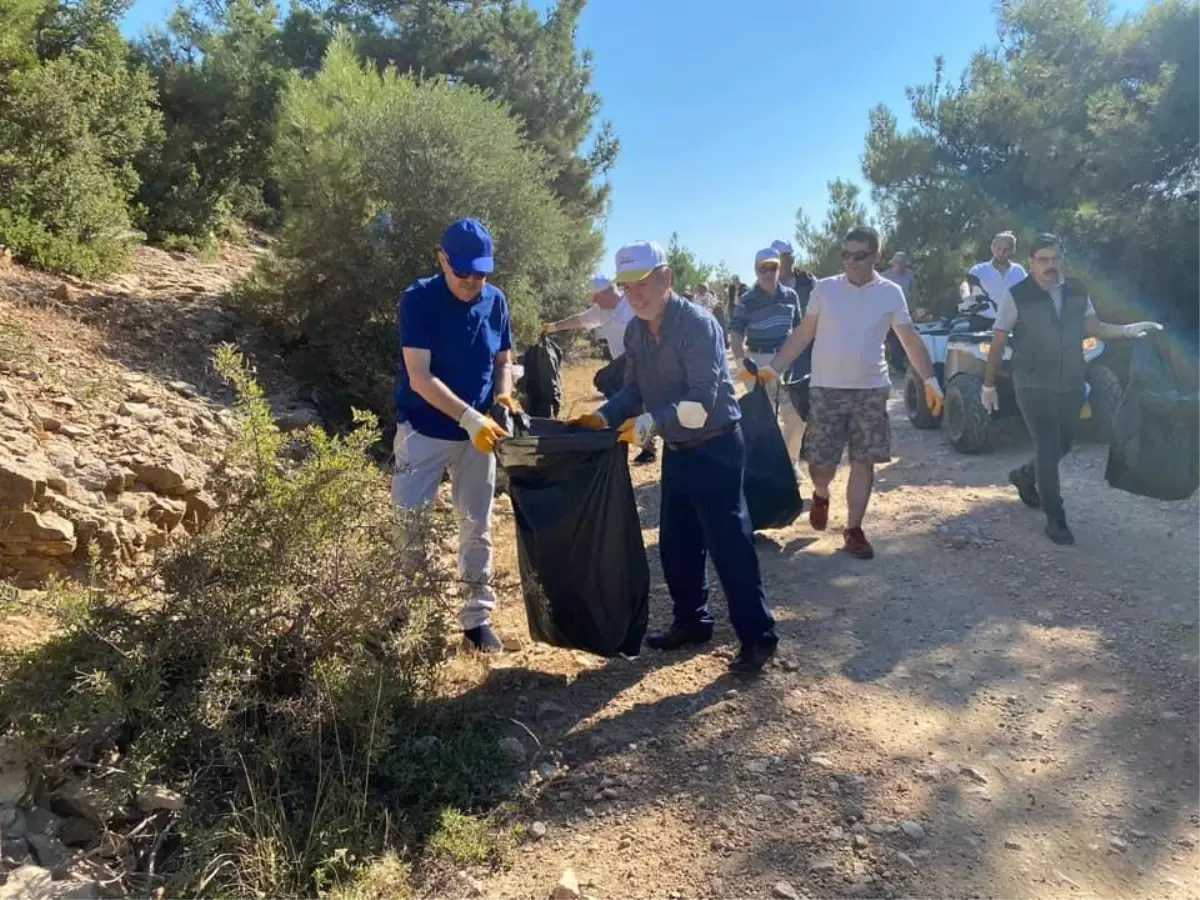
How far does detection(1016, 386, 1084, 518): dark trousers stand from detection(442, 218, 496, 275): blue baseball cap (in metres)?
3.38

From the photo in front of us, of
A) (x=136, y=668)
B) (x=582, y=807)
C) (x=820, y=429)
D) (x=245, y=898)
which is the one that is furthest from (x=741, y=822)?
(x=820, y=429)

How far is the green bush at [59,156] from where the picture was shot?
7.24 metres

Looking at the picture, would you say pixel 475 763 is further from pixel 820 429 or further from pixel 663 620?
pixel 820 429

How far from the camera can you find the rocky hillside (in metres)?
3.70

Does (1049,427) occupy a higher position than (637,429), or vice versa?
(637,429)

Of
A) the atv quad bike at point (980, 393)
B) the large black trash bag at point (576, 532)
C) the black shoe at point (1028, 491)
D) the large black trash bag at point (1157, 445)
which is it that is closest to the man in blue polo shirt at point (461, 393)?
the large black trash bag at point (576, 532)

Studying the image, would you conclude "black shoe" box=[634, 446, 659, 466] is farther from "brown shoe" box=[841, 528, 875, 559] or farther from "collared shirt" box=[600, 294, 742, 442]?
"collared shirt" box=[600, 294, 742, 442]

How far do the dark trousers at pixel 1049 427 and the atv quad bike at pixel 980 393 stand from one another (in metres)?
1.14

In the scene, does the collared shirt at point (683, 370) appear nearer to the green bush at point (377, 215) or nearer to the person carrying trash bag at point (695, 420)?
the person carrying trash bag at point (695, 420)

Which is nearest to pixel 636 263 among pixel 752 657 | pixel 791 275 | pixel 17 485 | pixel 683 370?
pixel 683 370

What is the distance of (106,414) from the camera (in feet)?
15.5

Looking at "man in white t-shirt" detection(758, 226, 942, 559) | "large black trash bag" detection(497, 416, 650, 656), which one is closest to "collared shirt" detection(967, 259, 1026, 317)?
"man in white t-shirt" detection(758, 226, 942, 559)

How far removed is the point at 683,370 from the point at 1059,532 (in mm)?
2849

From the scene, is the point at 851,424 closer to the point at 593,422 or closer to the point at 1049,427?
the point at 1049,427
